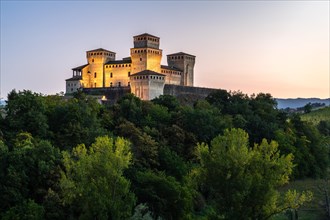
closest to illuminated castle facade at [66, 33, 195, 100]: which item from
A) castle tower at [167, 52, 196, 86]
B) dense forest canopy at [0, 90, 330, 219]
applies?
castle tower at [167, 52, 196, 86]

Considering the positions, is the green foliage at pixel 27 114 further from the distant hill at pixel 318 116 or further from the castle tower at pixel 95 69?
the distant hill at pixel 318 116

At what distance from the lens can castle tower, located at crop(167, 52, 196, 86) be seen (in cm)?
8875

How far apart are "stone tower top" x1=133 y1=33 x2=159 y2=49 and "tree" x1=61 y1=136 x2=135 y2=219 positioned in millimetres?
54650

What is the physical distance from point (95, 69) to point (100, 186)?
195ft

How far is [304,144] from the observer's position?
2361 inches

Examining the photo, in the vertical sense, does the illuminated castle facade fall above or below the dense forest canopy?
above

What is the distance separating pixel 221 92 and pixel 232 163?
40.9 meters

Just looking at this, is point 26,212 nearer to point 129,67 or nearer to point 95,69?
point 129,67

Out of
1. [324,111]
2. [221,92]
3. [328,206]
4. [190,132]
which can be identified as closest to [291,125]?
[221,92]

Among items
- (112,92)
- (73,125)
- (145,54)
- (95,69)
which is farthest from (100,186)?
(95,69)

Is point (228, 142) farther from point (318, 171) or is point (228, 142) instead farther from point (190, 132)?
point (318, 171)

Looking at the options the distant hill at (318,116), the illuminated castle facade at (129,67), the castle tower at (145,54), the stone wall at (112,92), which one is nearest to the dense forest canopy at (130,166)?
the stone wall at (112,92)

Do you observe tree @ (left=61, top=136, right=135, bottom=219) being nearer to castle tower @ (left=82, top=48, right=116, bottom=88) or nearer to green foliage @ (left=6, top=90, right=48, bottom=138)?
green foliage @ (left=6, top=90, right=48, bottom=138)

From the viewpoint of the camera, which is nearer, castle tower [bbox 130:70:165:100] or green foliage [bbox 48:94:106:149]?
green foliage [bbox 48:94:106:149]
